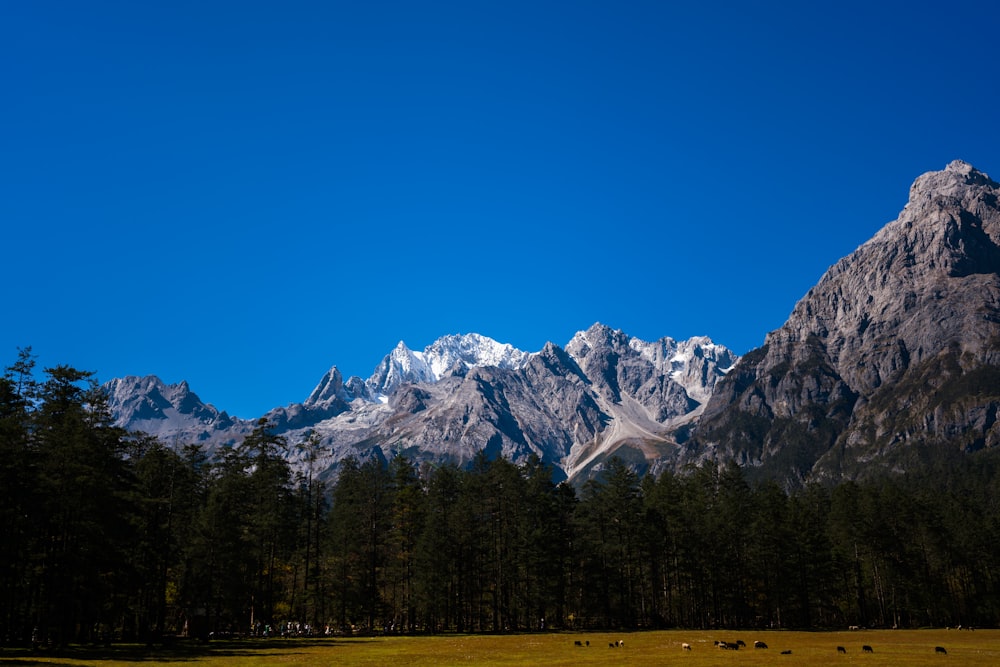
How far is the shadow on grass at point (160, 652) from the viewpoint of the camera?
44422mm

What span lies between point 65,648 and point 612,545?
6228 centimetres

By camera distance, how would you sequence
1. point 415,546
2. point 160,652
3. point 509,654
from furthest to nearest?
point 415,546 → point 509,654 → point 160,652

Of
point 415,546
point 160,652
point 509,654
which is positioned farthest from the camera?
point 415,546

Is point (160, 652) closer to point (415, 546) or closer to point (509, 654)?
point (509, 654)

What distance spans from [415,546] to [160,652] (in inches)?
1534

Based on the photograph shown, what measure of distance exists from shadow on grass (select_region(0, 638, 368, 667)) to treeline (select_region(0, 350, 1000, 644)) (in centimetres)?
363

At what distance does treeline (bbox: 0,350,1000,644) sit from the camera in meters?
55.5

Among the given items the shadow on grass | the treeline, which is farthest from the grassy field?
the treeline

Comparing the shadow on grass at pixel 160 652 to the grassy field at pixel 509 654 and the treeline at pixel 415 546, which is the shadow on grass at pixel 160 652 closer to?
the grassy field at pixel 509 654

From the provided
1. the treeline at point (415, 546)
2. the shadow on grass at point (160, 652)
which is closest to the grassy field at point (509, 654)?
the shadow on grass at point (160, 652)

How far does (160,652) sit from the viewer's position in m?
52.8

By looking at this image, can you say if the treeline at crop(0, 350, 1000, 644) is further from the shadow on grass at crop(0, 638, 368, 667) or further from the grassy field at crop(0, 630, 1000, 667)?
the grassy field at crop(0, 630, 1000, 667)

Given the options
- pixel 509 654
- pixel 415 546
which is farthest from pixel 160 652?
pixel 415 546

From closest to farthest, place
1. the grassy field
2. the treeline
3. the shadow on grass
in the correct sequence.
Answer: the grassy field → the shadow on grass → the treeline
